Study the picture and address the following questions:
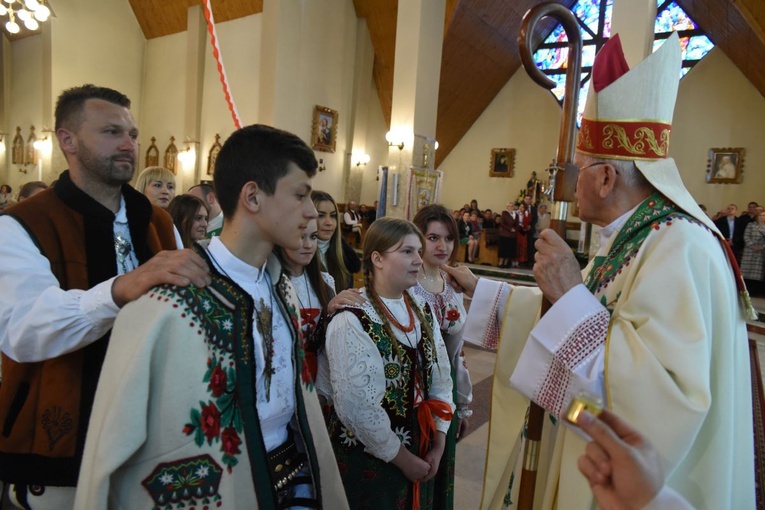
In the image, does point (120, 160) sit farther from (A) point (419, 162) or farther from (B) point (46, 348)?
(A) point (419, 162)

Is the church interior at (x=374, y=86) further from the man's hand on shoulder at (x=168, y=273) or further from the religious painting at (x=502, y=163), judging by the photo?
the man's hand on shoulder at (x=168, y=273)

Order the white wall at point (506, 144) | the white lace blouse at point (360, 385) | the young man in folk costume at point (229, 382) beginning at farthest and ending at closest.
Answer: the white wall at point (506, 144) < the white lace blouse at point (360, 385) < the young man in folk costume at point (229, 382)

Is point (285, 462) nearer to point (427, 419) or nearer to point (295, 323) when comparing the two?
point (295, 323)

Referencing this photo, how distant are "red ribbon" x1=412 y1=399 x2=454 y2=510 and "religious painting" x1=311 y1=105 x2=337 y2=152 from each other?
40.0 feet

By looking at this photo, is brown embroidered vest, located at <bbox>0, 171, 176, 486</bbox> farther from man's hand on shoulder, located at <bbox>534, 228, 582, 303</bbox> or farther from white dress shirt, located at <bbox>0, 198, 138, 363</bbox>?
man's hand on shoulder, located at <bbox>534, 228, 582, 303</bbox>

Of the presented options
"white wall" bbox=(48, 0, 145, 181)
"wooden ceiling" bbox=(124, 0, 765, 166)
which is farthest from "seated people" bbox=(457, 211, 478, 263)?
"white wall" bbox=(48, 0, 145, 181)

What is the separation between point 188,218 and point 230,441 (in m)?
2.49

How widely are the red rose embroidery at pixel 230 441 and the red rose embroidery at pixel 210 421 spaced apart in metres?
0.02

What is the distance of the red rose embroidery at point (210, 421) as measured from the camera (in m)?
1.14

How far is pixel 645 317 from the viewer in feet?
4.51

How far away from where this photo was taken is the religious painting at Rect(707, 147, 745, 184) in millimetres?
12621

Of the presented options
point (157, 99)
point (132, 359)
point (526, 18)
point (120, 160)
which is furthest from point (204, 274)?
point (157, 99)

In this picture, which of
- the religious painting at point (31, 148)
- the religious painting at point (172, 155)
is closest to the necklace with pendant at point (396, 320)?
the religious painting at point (172, 155)

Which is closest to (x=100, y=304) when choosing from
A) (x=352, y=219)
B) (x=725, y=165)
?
(x=352, y=219)
